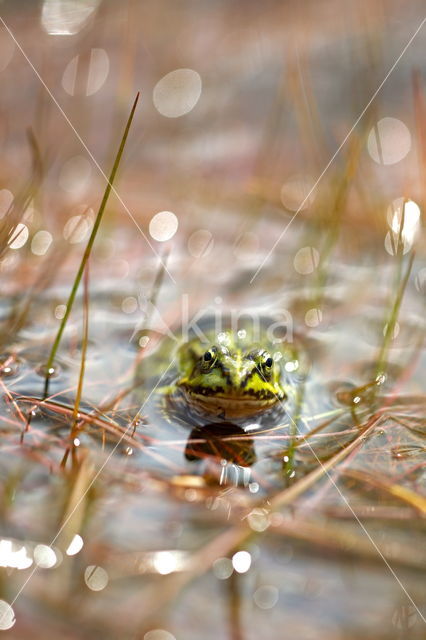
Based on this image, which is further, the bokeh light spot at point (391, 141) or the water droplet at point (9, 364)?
the bokeh light spot at point (391, 141)

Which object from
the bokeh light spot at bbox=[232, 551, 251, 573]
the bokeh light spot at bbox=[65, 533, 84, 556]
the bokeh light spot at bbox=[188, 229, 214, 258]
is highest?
the bokeh light spot at bbox=[188, 229, 214, 258]

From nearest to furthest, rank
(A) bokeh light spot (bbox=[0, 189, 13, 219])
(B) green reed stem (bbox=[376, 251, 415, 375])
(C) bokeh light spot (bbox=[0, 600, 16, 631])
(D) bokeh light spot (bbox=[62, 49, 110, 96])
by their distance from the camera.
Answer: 1. (C) bokeh light spot (bbox=[0, 600, 16, 631])
2. (B) green reed stem (bbox=[376, 251, 415, 375])
3. (A) bokeh light spot (bbox=[0, 189, 13, 219])
4. (D) bokeh light spot (bbox=[62, 49, 110, 96])

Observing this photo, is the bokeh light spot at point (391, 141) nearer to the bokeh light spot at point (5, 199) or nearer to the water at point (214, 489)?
the water at point (214, 489)

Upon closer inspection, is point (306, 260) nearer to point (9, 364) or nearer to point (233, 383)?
point (233, 383)

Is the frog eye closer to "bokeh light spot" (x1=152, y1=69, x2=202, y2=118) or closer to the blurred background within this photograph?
the blurred background

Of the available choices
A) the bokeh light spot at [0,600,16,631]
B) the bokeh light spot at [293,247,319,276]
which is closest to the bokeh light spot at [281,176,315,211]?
the bokeh light spot at [293,247,319,276]

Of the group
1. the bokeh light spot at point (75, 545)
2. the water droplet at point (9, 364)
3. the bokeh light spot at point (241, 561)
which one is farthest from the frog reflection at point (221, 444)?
the water droplet at point (9, 364)

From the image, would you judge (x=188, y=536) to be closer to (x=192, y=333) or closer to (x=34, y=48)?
(x=192, y=333)
